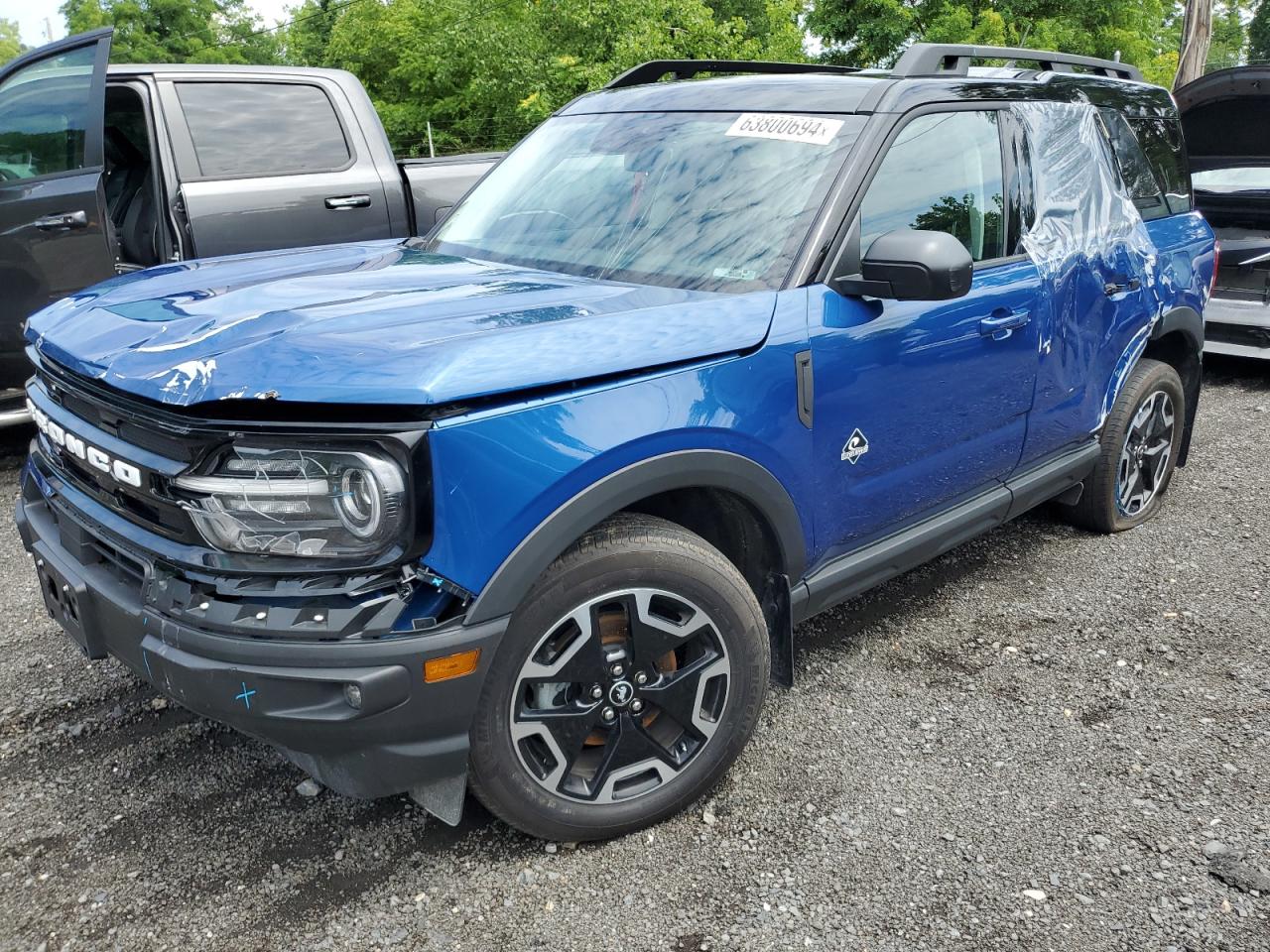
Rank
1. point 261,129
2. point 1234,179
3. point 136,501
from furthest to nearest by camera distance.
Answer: point 1234,179 → point 261,129 → point 136,501

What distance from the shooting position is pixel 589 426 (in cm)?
223

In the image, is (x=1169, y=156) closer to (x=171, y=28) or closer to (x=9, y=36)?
(x=171, y=28)

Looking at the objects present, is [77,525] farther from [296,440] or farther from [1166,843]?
[1166,843]

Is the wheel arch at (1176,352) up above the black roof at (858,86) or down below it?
below

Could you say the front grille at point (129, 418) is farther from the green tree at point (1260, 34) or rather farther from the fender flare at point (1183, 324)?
the green tree at point (1260, 34)

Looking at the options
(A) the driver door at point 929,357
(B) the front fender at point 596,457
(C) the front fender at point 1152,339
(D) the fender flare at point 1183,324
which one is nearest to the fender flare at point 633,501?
(B) the front fender at point 596,457

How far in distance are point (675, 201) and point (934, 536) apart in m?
1.33

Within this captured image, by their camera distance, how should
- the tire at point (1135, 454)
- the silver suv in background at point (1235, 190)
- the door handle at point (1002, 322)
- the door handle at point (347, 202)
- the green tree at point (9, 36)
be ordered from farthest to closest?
1. the green tree at point (9, 36)
2. the silver suv in background at point (1235, 190)
3. the door handle at point (347, 202)
4. the tire at point (1135, 454)
5. the door handle at point (1002, 322)

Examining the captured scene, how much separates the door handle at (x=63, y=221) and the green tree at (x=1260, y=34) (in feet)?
223

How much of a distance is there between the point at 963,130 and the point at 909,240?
0.92 m

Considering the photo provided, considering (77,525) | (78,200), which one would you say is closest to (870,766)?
(77,525)

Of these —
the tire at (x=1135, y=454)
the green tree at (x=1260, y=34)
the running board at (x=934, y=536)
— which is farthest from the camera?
the green tree at (x=1260, y=34)

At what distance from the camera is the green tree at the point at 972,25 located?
25203 mm

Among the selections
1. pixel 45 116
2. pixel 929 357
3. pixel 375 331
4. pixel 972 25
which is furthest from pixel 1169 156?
pixel 972 25
